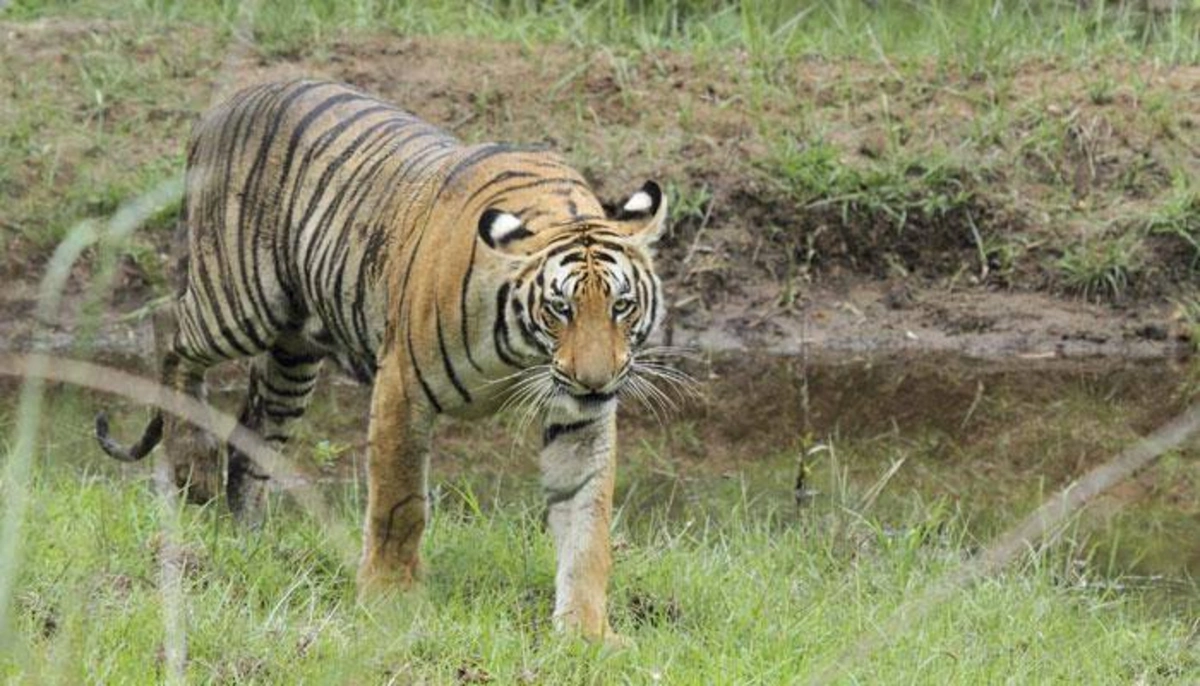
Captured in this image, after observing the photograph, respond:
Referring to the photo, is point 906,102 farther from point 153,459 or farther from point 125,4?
point 153,459

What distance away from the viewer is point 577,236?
15.5ft

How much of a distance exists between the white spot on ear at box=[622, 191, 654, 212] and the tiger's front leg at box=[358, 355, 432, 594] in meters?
0.67

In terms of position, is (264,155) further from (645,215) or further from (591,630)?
(591,630)

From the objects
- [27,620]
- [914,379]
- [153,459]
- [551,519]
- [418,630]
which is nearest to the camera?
[27,620]

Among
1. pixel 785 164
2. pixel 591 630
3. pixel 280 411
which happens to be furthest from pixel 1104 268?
pixel 591 630

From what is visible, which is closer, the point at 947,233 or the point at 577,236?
the point at 577,236

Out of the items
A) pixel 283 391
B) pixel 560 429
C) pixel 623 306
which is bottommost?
pixel 283 391

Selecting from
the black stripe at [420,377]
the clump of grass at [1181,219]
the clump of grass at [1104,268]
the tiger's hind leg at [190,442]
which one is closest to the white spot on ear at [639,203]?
the black stripe at [420,377]

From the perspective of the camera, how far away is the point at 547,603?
16.7 ft

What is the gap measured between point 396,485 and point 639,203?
0.88 meters

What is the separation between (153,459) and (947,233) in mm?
4077

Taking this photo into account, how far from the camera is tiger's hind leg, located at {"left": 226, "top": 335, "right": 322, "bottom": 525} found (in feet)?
20.3

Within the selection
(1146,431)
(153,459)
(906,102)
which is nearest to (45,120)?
(153,459)

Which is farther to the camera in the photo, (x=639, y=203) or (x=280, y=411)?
(x=280, y=411)
